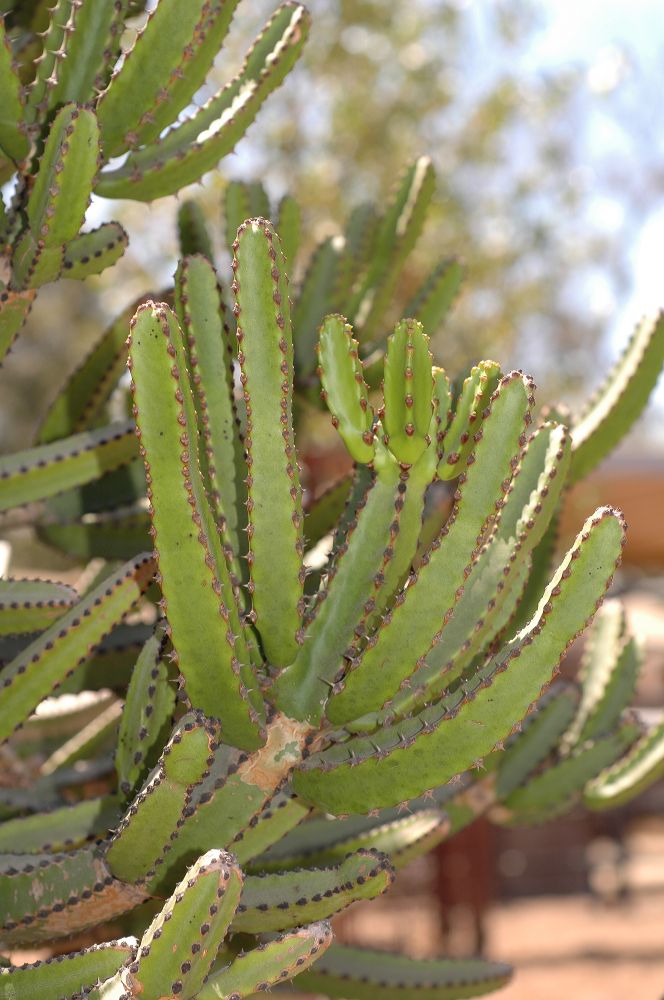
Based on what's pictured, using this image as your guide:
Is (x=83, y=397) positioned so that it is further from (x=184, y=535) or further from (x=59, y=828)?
(x=184, y=535)

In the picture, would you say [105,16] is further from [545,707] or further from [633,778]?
[633,778]

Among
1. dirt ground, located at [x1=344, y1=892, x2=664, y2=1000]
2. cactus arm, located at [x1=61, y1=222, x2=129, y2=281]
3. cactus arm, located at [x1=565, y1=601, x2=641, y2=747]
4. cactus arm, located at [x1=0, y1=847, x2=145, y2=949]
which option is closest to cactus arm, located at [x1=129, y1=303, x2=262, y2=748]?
cactus arm, located at [x1=0, y1=847, x2=145, y2=949]

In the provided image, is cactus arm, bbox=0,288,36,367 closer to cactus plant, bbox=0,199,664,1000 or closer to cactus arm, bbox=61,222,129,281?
cactus arm, bbox=61,222,129,281

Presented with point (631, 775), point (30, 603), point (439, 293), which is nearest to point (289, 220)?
point (439, 293)

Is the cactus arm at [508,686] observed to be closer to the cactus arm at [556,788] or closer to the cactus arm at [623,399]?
the cactus arm at [623,399]

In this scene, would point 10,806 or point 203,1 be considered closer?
point 203,1

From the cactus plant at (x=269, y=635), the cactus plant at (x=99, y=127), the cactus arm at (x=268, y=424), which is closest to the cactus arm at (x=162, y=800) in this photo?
the cactus plant at (x=269, y=635)

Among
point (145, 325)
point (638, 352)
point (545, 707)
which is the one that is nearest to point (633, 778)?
point (545, 707)
